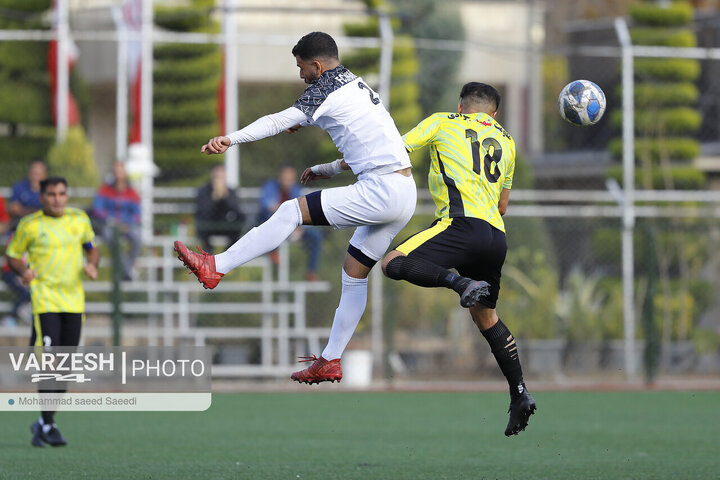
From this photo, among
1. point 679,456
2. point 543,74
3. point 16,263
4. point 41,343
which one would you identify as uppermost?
point 543,74

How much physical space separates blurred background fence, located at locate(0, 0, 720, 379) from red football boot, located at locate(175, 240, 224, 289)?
8.32m

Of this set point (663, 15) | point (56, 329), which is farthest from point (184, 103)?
point (56, 329)

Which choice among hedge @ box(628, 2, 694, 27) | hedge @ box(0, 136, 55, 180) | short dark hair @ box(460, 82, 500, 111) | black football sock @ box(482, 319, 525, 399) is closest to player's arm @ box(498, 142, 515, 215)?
short dark hair @ box(460, 82, 500, 111)

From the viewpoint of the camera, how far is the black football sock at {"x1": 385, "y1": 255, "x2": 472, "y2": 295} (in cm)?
795

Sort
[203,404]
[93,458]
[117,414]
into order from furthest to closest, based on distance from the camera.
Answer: [203,404]
[117,414]
[93,458]

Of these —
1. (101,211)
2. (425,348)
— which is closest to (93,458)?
(101,211)

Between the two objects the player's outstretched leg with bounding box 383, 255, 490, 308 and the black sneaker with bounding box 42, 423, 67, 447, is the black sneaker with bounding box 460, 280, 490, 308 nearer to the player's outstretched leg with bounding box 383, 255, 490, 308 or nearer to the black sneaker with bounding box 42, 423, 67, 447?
the player's outstretched leg with bounding box 383, 255, 490, 308

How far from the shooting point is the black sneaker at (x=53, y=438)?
10.3 meters

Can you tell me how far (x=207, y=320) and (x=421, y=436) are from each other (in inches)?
238

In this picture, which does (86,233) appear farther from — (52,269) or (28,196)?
(28,196)

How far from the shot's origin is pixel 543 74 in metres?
31.4

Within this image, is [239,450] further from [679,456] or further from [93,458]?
[679,456]

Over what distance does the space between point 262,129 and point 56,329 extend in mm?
3744

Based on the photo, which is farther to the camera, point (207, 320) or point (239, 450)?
point (207, 320)
